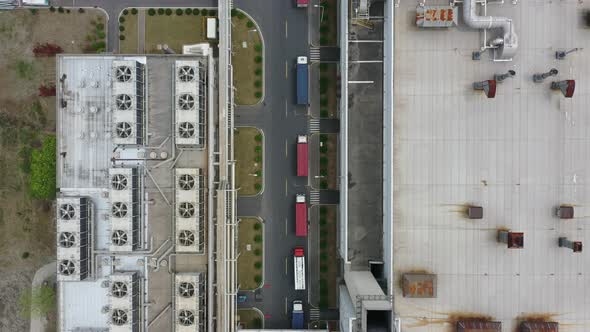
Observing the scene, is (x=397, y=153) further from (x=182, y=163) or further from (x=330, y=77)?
(x=182, y=163)

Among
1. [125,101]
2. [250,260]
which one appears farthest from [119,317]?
[125,101]

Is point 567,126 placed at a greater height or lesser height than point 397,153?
greater

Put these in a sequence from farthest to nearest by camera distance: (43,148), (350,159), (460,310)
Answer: (43,148), (350,159), (460,310)

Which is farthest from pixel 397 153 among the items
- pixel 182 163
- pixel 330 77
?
pixel 182 163

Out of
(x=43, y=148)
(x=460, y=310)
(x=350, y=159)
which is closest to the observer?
(x=460, y=310)

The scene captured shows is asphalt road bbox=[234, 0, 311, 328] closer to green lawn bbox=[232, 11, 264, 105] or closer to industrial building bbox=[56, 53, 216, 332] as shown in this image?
green lawn bbox=[232, 11, 264, 105]

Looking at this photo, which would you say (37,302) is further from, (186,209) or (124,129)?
(124,129)
